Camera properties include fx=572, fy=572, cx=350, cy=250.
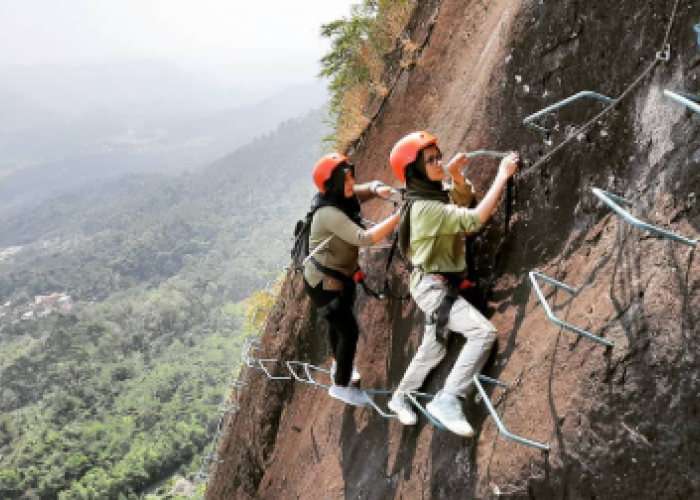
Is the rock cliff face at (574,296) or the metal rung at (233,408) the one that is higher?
the rock cliff face at (574,296)

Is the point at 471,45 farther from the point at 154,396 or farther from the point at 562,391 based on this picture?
the point at 154,396

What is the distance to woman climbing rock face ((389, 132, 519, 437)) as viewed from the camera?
445 centimetres

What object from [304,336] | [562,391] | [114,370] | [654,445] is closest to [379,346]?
[304,336]

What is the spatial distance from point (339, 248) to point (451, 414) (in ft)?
8.10

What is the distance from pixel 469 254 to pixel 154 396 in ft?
326

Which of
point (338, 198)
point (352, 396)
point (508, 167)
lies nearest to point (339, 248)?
point (338, 198)

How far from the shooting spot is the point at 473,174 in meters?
5.96

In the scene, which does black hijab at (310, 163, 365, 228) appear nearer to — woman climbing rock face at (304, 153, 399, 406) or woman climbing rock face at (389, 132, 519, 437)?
woman climbing rock face at (304, 153, 399, 406)

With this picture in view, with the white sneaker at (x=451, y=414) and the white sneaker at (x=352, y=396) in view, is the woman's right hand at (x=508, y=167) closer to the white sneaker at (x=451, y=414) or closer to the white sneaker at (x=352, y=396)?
the white sneaker at (x=451, y=414)

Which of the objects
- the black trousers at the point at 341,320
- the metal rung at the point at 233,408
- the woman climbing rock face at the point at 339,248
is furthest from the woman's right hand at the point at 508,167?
the metal rung at the point at 233,408

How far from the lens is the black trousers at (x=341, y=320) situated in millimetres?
6492

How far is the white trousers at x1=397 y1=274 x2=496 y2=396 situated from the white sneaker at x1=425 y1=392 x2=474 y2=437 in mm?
65

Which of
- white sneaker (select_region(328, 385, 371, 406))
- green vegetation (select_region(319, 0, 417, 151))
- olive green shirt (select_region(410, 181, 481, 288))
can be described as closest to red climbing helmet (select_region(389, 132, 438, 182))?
olive green shirt (select_region(410, 181, 481, 288))

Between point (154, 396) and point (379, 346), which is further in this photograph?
point (154, 396)
